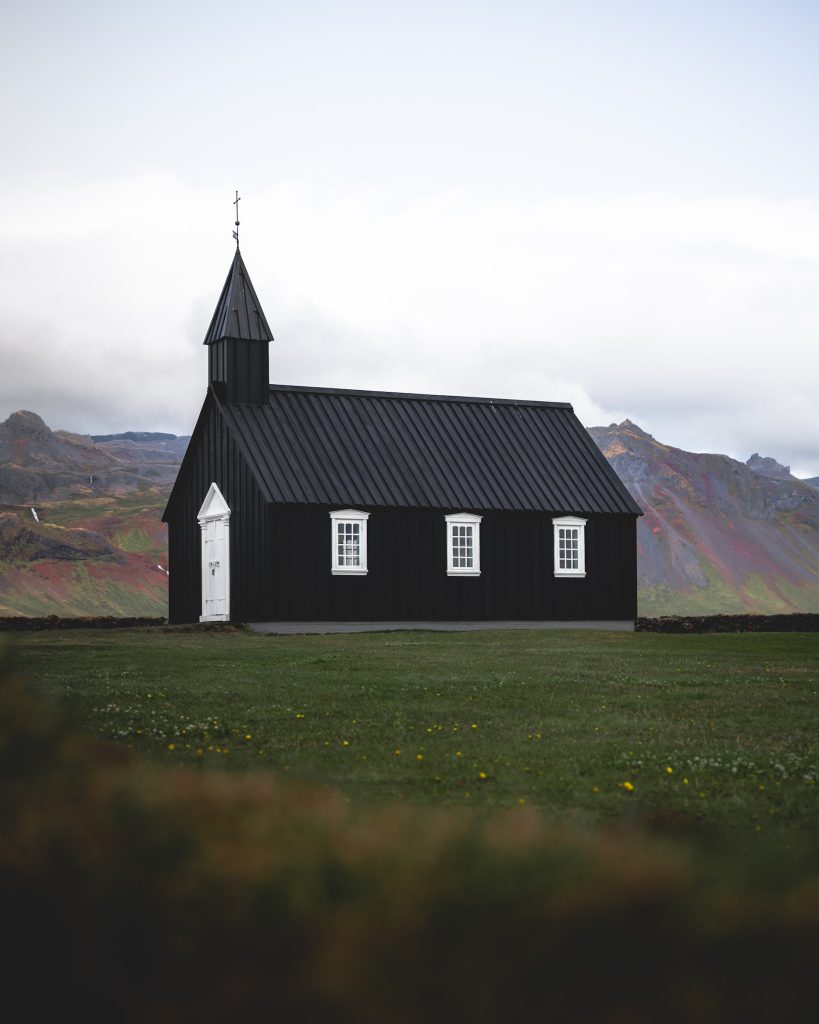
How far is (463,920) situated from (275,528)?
1148 inches

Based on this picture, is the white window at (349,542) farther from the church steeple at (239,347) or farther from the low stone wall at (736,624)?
the low stone wall at (736,624)

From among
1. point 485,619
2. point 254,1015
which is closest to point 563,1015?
point 254,1015

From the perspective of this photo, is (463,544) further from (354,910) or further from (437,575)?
(354,910)

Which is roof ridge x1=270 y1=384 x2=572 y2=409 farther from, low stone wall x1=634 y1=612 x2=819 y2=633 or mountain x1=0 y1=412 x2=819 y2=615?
mountain x1=0 y1=412 x2=819 y2=615

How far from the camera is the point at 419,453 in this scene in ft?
117

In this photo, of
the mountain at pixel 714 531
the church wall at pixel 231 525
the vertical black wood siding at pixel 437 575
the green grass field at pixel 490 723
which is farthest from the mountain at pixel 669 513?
the green grass field at pixel 490 723

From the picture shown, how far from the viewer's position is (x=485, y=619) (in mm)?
34875

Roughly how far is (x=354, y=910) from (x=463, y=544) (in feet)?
103

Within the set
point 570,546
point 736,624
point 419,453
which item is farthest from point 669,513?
point 419,453

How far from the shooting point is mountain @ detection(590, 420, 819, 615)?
154625 millimetres

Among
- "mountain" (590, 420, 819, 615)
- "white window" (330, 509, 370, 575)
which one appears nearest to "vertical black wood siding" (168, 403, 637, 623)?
"white window" (330, 509, 370, 575)

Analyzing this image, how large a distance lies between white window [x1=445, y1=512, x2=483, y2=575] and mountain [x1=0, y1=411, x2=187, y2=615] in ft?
→ 184

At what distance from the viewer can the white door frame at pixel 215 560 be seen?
3381 cm

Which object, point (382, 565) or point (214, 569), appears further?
point (214, 569)
